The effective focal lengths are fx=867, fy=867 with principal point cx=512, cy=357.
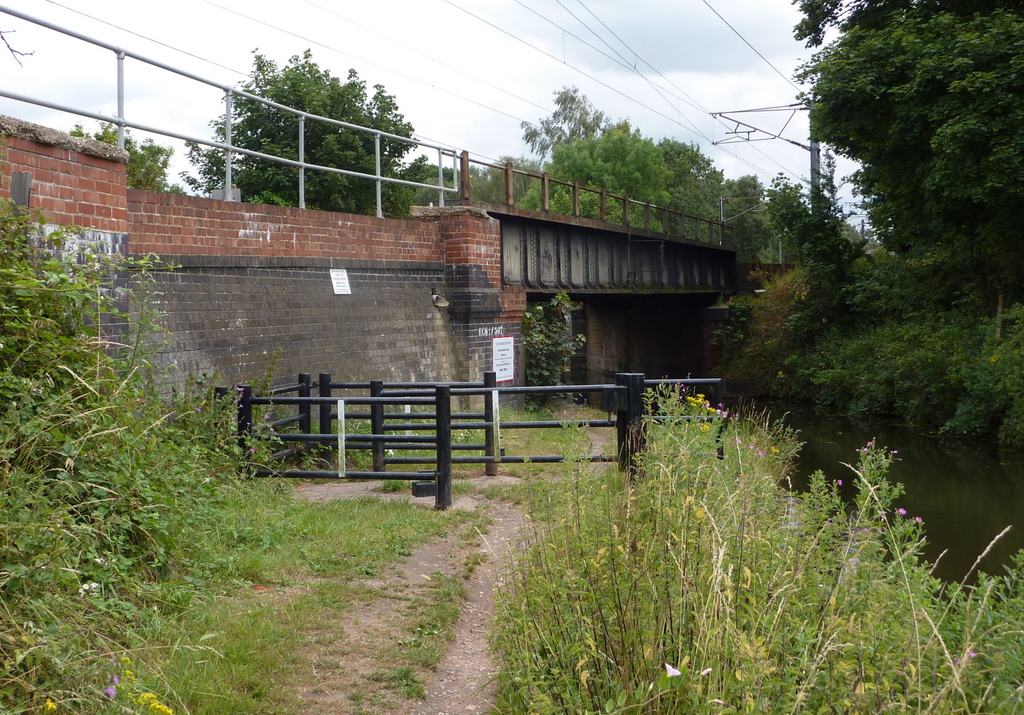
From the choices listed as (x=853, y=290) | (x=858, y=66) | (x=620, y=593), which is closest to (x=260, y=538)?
(x=620, y=593)

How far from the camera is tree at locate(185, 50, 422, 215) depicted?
28.2 m

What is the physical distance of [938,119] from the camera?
16.1 meters

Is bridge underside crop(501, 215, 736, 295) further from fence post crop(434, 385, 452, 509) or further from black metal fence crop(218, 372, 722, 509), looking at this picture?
fence post crop(434, 385, 452, 509)

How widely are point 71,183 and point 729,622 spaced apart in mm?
5987

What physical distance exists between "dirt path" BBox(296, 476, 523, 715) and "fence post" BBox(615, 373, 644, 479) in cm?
104

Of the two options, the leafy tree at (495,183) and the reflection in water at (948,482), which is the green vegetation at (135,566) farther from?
the leafy tree at (495,183)

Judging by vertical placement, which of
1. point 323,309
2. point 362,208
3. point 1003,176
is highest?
point 362,208

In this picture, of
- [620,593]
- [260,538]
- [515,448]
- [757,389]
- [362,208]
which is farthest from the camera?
[362,208]

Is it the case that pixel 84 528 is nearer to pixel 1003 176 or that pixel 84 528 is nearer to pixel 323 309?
pixel 323 309

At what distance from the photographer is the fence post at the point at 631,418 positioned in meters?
6.91

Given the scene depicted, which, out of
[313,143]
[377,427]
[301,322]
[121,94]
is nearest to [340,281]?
[301,322]

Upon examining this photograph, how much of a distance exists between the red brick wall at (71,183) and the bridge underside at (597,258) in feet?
32.1

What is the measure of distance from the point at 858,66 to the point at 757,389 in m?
13.2

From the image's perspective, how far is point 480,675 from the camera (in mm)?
4203
